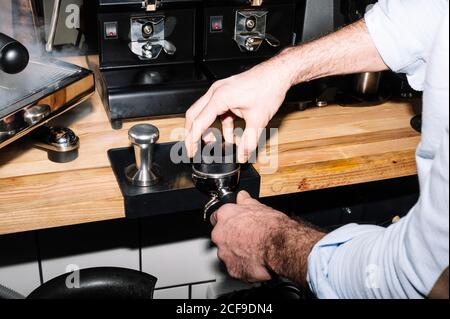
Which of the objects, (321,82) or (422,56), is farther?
(321,82)

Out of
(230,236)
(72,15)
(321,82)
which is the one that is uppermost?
(72,15)

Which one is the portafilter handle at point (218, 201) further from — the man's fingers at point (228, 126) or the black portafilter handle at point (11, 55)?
the black portafilter handle at point (11, 55)

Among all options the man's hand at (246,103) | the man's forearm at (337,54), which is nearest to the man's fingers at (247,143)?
the man's hand at (246,103)

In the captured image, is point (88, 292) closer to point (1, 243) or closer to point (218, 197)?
point (218, 197)

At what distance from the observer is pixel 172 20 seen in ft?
3.60

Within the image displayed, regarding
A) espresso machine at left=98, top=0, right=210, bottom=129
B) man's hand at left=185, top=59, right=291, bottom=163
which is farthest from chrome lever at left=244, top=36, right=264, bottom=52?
man's hand at left=185, top=59, right=291, bottom=163

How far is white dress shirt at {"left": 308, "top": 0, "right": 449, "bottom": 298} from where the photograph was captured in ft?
1.94

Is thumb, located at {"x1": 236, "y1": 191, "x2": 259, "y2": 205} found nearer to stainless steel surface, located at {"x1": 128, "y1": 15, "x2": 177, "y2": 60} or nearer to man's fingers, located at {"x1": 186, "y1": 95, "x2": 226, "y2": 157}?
man's fingers, located at {"x1": 186, "y1": 95, "x2": 226, "y2": 157}

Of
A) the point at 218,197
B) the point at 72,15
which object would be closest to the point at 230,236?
the point at 218,197

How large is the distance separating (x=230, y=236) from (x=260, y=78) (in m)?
0.26

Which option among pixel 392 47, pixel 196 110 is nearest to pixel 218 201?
pixel 196 110

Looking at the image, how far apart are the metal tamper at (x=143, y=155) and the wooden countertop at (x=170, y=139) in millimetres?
35
